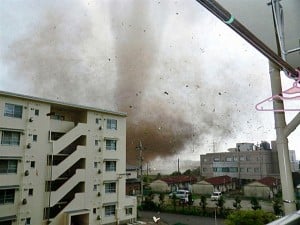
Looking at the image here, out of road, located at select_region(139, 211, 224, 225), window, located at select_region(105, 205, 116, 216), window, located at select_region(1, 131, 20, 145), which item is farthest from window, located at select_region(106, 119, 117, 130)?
road, located at select_region(139, 211, 224, 225)

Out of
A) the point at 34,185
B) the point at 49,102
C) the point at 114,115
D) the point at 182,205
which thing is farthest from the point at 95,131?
the point at 182,205

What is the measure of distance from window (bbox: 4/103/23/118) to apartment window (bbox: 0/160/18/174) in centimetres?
100

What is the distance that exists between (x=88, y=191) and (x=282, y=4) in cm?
683

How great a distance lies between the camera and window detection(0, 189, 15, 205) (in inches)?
219

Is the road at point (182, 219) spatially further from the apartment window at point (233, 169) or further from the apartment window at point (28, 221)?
the apartment window at point (233, 169)

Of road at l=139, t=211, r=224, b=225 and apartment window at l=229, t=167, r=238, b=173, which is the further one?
apartment window at l=229, t=167, r=238, b=173

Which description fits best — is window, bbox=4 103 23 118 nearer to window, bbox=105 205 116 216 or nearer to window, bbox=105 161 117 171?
window, bbox=105 161 117 171

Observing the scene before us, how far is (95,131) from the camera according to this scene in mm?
7559

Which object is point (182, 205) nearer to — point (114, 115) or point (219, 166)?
point (114, 115)

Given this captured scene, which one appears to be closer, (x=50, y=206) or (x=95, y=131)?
(x=50, y=206)

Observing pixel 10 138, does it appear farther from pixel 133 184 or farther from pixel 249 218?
pixel 133 184

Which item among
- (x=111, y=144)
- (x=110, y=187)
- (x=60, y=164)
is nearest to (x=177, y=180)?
(x=110, y=187)

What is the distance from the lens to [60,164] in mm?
6484

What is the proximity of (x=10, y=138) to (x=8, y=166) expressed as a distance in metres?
0.60
